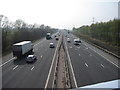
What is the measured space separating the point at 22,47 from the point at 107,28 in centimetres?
4421

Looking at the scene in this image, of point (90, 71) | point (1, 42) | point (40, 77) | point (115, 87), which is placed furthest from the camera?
point (1, 42)

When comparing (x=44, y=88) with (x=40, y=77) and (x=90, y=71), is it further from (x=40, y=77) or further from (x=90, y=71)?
(x=90, y=71)

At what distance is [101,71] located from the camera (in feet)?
72.9

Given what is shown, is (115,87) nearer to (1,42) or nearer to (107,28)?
A: (1,42)

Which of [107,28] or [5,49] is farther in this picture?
[107,28]

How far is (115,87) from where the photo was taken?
17.8 ft

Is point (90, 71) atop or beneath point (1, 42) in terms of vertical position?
beneath

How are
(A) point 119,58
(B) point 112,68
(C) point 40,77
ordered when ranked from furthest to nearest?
(A) point 119,58 < (B) point 112,68 < (C) point 40,77

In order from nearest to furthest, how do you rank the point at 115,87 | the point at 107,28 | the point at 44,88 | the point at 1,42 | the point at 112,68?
the point at 115,87, the point at 44,88, the point at 112,68, the point at 1,42, the point at 107,28

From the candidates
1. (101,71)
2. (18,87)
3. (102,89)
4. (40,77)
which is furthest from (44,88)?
(102,89)

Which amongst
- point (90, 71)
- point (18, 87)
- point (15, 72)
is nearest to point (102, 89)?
point (18, 87)

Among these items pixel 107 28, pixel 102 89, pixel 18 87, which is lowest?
pixel 18 87

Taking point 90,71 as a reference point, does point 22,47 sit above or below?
above

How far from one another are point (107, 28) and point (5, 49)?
136 feet
